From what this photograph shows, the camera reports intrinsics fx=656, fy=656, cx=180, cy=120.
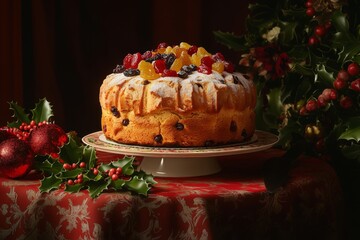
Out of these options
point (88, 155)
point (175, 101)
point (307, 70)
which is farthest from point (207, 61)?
point (307, 70)

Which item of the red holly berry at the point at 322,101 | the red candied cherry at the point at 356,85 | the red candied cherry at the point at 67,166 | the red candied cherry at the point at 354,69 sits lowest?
the red candied cherry at the point at 67,166

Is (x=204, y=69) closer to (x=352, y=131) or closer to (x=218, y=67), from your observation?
(x=218, y=67)

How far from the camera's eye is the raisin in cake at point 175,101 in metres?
1.54

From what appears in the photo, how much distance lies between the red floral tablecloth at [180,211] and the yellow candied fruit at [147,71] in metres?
0.25

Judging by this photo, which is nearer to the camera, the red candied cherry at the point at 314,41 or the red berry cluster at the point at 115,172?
the red berry cluster at the point at 115,172

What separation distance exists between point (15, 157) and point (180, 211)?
40 centimetres

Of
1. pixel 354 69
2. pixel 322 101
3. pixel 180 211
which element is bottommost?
pixel 180 211

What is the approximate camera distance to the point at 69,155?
59.4 inches

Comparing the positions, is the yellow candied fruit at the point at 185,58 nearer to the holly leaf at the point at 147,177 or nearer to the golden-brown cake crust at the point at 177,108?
the golden-brown cake crust at the point at 177,108

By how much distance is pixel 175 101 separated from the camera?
1.53 metres

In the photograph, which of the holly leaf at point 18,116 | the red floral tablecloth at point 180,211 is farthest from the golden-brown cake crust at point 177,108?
the holly leaf at point 18,116

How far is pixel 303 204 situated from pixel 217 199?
24 cm

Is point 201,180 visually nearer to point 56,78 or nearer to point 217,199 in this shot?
point 217,199

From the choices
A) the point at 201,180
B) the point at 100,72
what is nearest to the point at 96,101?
the point at 100,72
